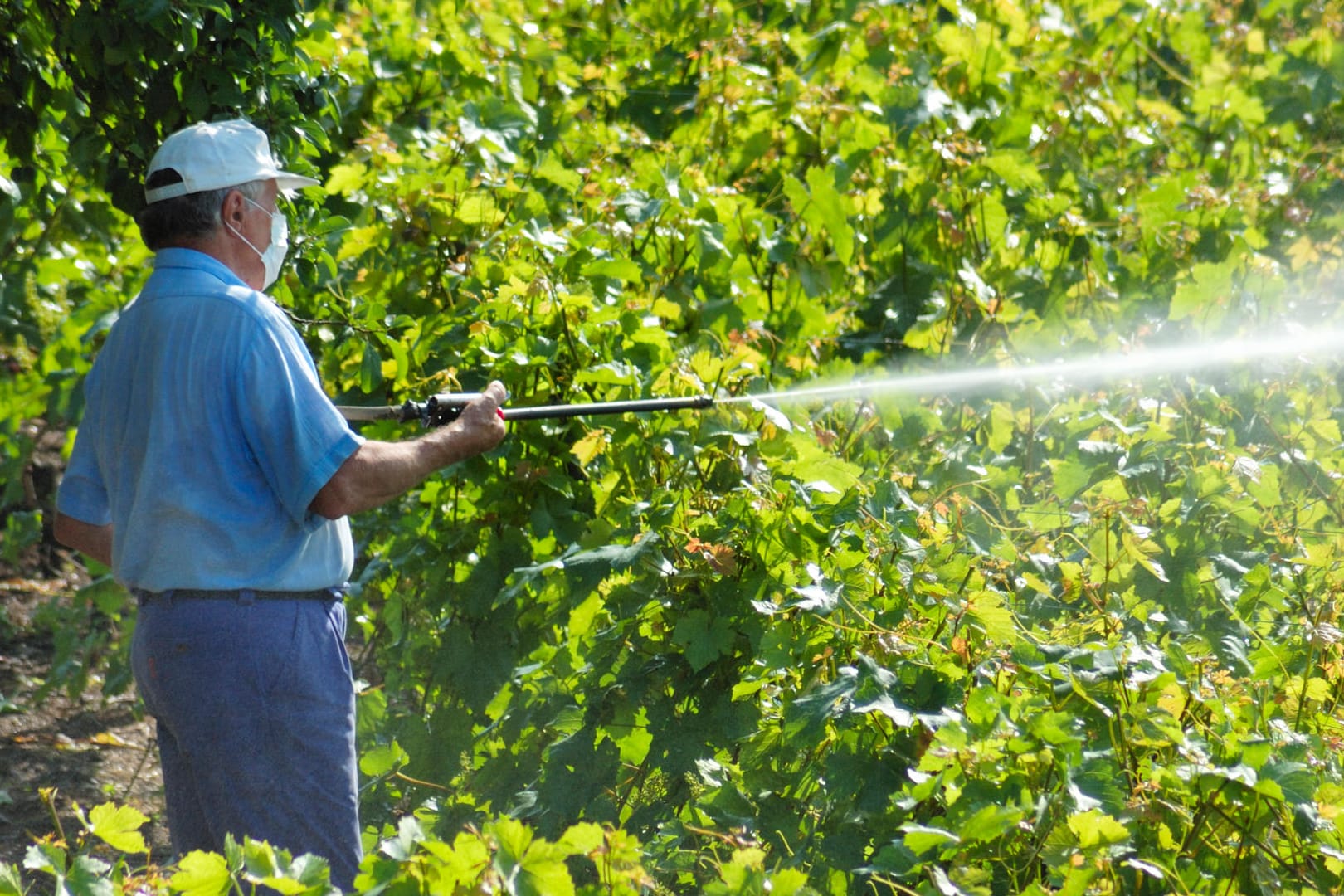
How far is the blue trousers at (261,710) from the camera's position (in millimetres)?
2330

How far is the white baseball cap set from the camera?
243cm

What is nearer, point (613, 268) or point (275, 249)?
point (275, 249)

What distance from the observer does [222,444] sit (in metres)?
2.31

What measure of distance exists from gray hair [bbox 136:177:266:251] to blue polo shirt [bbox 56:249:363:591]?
8cm

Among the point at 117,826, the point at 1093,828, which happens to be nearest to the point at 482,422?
the point at 117,826

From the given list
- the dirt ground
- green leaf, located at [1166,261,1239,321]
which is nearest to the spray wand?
green leaf, located at [1166,261,1239,321]

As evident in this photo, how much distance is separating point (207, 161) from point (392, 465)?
609 millimetres

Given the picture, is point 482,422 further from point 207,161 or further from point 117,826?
point 117,826

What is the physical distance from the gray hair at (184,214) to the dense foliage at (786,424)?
0.46 m

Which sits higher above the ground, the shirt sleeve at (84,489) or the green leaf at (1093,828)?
the shirt sleeve at (84,489)

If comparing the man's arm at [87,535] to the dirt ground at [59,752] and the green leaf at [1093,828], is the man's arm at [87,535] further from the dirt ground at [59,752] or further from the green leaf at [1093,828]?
the green leaf at [1093,828]

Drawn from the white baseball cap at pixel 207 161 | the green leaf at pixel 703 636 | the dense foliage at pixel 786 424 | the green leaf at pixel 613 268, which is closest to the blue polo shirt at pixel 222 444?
the white baseball cap at pixel 207 161

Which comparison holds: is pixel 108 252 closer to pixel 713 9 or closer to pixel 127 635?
pixel 127 635

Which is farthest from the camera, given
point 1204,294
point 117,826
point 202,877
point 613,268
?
point 1204,294
